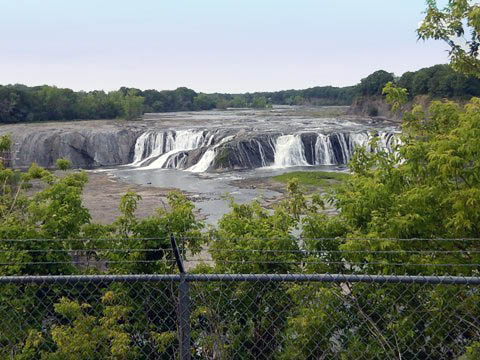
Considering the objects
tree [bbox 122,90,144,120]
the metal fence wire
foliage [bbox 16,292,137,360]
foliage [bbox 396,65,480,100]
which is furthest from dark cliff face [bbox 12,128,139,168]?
foliage [bbox 16,292,137,360]

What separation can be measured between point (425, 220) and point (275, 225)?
6.49 feet

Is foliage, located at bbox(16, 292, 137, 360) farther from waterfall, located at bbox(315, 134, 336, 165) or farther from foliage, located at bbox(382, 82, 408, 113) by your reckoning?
waterfall, located at bbox(315, 134, 336, 165)

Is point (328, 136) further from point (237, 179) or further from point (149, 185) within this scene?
point (149, 185)

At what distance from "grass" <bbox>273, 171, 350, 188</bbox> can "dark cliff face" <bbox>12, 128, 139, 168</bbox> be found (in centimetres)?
1502

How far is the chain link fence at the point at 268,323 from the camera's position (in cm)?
567

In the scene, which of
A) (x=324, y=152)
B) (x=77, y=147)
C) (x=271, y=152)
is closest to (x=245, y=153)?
(x=271, y=152)

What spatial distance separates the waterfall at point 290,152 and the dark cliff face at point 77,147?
36.1ft

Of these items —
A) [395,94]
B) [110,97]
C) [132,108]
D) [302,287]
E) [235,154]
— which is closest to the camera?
[302,287]

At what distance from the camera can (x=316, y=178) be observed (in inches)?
1081

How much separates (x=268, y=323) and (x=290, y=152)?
28744 mm

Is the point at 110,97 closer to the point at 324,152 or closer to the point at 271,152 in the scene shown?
the point at 271,152

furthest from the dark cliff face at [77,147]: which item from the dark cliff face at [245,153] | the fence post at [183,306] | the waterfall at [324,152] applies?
the fence post at [183,306]

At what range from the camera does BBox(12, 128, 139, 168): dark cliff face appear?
3950 centimetres

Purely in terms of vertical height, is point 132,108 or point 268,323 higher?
point 268,323
